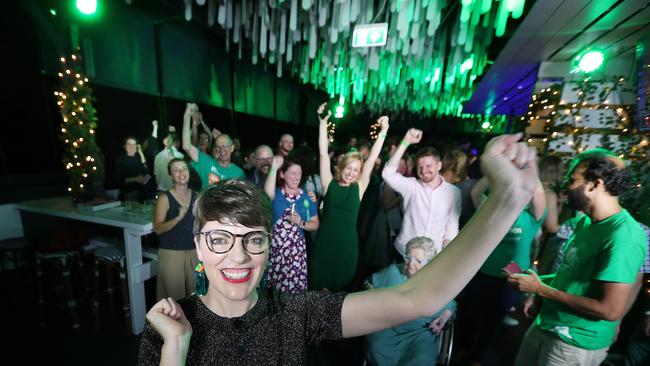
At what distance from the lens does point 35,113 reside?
4.16 meters

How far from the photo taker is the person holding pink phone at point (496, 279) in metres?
2.39

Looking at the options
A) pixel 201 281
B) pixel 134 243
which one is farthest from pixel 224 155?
pixel 201 281

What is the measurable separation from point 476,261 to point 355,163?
6.74 ft

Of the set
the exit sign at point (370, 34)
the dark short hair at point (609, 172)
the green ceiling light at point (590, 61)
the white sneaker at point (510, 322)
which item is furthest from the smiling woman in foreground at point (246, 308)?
the green ceiling light at point (590, 61)

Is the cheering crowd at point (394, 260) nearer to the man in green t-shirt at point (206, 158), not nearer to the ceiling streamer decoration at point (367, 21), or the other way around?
the man in green t-shirt at point (206, 158)

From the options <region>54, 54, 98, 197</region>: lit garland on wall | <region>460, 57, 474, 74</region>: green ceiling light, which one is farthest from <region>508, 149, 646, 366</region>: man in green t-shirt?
<region>460, 57, 474, 74</region>: green ceiling light

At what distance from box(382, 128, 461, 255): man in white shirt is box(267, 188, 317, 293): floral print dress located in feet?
3.21

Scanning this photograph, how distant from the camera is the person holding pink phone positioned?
94.3 inches

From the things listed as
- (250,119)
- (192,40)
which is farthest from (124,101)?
(250,119)

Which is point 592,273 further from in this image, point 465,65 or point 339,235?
point 465,65

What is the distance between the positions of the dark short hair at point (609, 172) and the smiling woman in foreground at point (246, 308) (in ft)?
4.47

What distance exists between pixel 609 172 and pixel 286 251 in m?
2.22

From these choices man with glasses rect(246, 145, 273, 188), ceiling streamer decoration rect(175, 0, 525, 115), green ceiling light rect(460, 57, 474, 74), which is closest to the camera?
ceiling streamer decoration rect(175, 0, 525, 115)

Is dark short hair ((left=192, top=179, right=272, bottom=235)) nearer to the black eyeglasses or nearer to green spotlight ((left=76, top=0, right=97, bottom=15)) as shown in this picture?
the black eyeglasses
